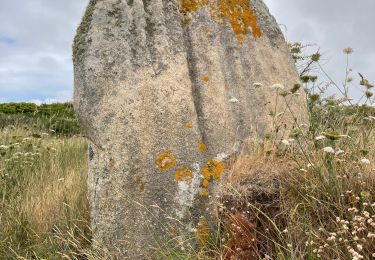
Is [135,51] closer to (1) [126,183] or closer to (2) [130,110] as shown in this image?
(2) [130,110]

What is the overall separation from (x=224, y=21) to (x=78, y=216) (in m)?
2.22

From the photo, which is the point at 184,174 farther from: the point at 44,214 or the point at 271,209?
the point at 44,214

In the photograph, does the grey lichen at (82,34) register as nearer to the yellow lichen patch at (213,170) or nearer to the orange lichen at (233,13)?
the orange lichen at (233,13)

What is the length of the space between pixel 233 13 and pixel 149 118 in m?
1.66

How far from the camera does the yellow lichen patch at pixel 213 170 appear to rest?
4.07 meters

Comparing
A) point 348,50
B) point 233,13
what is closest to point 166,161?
point 233,13

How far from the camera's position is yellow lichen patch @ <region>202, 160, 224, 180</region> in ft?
13.4

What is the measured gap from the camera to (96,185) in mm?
4035

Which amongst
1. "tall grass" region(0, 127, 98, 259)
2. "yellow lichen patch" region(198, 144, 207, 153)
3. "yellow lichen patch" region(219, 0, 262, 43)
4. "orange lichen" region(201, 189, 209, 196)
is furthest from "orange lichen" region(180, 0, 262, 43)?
"tall grass" region(0, 127, 98, 259)

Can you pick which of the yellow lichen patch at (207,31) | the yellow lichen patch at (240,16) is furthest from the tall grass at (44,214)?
the yellow lichen patch at (240,16)

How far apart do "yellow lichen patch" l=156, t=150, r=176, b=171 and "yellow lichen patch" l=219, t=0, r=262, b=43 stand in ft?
5.54

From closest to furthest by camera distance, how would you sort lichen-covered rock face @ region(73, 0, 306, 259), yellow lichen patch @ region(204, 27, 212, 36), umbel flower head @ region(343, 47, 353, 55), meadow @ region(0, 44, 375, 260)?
1. meadow @ region(0, 44, 375, 260)
2. lichen-covered rock face @ region(73, 0, 306, 259)
3. yellow lichen patch @ region(204, 27, 212, 36)
4. umbel flower head @ region(343, 47, 353, 55)

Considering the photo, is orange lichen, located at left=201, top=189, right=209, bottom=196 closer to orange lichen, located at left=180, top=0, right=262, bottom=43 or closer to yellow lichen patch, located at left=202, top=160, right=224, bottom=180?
yellow lichen patch, located at left=202, top=160, right=224, bottom=180

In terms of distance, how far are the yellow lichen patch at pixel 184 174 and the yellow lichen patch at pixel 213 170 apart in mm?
114
